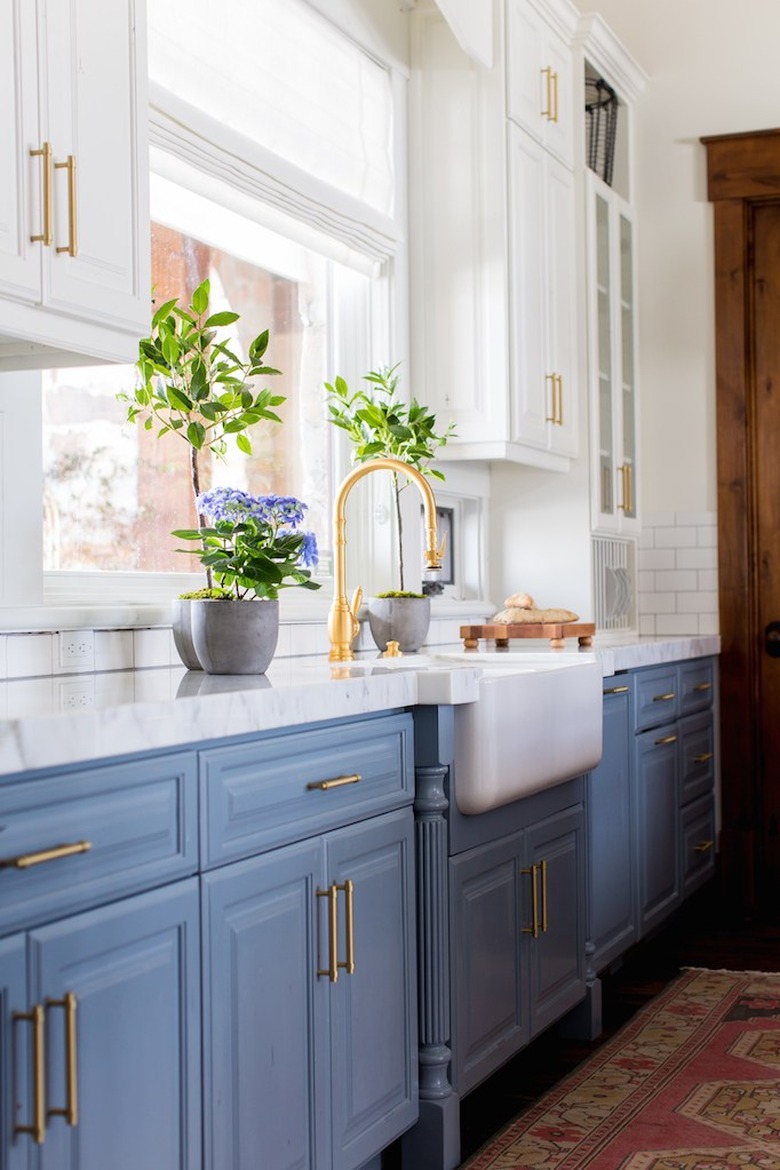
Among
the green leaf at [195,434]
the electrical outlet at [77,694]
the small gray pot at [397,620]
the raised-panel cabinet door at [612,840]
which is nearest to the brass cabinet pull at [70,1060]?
the electrical outlet at [77,694]

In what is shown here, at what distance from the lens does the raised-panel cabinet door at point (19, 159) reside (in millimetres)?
1890

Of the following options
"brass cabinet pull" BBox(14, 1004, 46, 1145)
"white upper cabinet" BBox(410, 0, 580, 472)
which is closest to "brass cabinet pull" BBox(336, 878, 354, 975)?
"brass cabinet pull" BBox(14, 1004, 46, 1145)

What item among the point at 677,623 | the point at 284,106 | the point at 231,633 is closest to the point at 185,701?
the point at 231,633

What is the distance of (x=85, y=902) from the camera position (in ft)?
5.24

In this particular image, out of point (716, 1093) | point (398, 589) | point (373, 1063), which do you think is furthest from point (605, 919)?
point (373, 1063)

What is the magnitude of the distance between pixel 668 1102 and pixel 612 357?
2.56m

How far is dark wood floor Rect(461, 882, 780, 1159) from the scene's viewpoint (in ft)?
9.40

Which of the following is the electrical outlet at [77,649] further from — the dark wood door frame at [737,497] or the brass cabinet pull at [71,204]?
the dark wood door frame at [737,497]

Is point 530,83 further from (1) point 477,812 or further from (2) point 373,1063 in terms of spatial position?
(2) point 373,1063

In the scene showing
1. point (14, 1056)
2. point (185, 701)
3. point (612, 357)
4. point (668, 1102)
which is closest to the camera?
point (14, 1056)

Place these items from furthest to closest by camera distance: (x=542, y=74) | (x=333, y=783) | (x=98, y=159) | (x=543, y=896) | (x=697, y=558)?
1. (x=697, y=558)
2. (x=542, y=74)
3. (x=543, y=896)
4. (x=333, y=783)
5. (x=98, y=159)

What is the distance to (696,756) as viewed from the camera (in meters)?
4.52

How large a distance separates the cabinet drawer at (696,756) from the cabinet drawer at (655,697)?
0.45 feet

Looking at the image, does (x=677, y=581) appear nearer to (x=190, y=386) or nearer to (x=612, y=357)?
(x=612, y=357)
